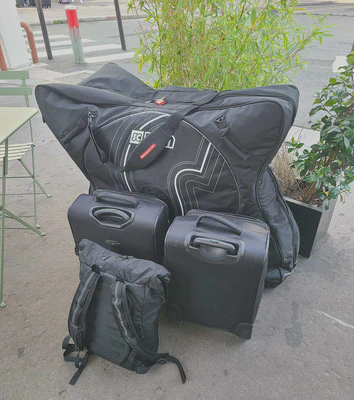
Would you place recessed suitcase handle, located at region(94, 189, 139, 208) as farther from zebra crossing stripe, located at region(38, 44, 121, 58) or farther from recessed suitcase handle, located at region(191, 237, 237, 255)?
zebra crossing stripe, located at region(38, 44, 121, 58)

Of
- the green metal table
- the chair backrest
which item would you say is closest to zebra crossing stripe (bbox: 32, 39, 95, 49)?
the chair backrest

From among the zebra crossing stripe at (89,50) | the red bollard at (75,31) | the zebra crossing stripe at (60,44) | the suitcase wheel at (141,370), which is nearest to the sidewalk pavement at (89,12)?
the zebra crossing stripe at (60,44)

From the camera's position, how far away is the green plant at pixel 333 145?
66.9 inches

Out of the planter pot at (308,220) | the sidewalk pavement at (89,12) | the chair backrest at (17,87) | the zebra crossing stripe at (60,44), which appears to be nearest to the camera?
the planter pot at (308,220)

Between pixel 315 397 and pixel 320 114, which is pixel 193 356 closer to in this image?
pixel 315 397

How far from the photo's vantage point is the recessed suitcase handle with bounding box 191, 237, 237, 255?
136 cm

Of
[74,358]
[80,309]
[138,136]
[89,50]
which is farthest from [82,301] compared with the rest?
[89,50]

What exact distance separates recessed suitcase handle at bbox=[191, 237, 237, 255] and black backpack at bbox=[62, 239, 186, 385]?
0.60ft

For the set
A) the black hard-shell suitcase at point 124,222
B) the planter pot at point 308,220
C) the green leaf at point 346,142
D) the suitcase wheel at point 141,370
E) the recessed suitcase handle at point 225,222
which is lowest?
the suitcase wheel at point 141,370

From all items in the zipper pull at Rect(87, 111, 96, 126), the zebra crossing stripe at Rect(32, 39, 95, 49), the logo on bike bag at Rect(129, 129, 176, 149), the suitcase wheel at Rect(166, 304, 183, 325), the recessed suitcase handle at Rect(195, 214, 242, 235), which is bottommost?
the suitcase wheel at Rect(166, 304, 183, 325)

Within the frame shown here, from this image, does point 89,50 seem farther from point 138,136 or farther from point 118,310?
point 118,310

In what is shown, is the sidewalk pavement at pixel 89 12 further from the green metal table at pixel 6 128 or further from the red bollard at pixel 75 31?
the green metal table at pixel 6 128

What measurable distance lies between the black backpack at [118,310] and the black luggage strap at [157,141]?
0.44 metres

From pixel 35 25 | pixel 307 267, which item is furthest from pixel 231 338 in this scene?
pixel 35 25
